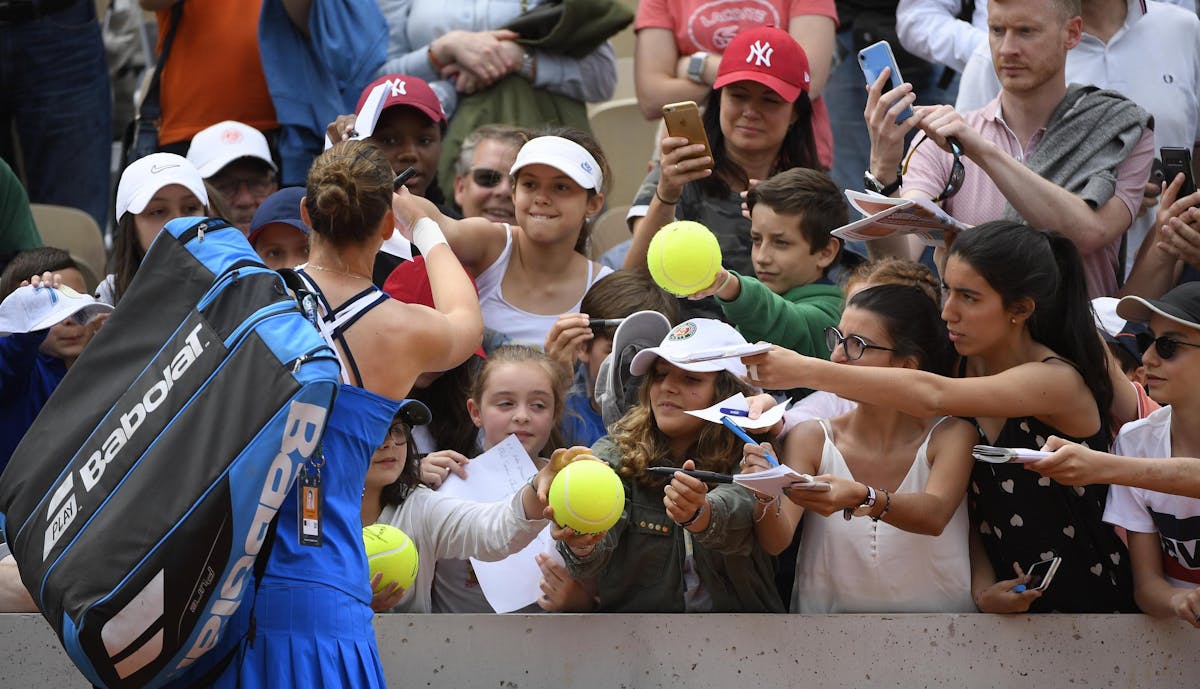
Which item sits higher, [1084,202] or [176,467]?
[176,467]

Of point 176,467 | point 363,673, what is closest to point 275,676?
point 363,673

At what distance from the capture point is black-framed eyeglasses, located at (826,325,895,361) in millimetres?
4266

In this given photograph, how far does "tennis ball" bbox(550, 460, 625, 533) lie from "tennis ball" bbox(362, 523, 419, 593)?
22.9 inches

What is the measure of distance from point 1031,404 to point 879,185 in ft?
3.40

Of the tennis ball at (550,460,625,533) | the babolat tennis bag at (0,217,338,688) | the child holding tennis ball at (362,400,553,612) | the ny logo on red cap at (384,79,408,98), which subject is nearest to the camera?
the babolat tennis bag at (0,217,338,688)

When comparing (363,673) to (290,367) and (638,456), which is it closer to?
(290,367)

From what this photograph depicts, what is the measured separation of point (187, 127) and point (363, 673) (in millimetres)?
3871

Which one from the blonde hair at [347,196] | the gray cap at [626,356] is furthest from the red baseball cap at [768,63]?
the blonde hair at [347,196]

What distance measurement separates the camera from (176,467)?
284cm

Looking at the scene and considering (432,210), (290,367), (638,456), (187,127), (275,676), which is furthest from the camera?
(187,127)

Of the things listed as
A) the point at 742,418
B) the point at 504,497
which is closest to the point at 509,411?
the point at 504,497

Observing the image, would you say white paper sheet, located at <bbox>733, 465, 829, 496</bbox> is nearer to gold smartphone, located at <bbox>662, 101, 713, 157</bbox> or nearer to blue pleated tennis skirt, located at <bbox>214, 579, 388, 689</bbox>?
blue pleated tennis skirt, located at <bbox>214, 579, 388, 689</bbox>

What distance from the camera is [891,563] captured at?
4.32 m

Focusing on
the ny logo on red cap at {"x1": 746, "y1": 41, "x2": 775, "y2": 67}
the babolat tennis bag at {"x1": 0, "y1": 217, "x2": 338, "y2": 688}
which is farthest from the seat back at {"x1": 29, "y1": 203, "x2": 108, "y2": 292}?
the babolat tennis bag at {"x1": 0, "y1": 217, "x2": 338, "y2": 688}
